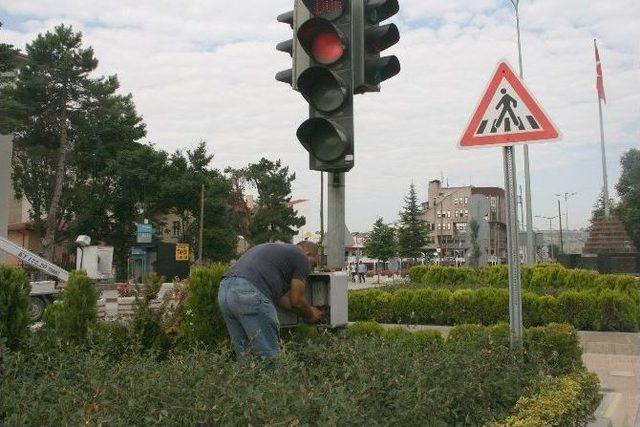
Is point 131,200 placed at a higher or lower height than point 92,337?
higher

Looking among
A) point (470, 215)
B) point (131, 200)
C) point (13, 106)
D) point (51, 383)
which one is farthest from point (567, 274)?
point (131, 200)

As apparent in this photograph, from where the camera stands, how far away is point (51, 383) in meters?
3.45

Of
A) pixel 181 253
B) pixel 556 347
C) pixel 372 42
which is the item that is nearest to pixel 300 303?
pixel 372 42

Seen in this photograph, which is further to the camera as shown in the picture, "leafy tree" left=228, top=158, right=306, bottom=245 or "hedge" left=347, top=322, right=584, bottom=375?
"leafy tree" left=228, top=158, right=306, bottom=245

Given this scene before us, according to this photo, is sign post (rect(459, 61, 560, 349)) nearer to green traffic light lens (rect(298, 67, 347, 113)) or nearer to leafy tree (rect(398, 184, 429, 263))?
green traffic light lens (rect(298, 67, 347, 113))

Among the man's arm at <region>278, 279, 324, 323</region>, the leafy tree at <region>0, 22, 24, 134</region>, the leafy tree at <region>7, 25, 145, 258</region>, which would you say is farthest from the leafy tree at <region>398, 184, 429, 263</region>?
the man's arm at <region>278, 279, 324, 323</region>

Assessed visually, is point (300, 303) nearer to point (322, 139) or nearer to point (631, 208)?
point (322, 139)

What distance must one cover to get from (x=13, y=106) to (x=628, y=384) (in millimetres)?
36485

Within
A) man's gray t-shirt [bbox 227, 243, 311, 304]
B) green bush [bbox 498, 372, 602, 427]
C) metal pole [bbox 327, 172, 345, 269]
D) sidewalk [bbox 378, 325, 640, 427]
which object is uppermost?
metal pole [bbox 327, 172, 345, 269]

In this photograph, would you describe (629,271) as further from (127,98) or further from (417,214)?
(417,214)

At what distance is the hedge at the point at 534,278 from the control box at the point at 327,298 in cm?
898

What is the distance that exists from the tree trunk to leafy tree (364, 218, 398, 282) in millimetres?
29559

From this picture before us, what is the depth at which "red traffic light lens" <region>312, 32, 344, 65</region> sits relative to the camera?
15.5 feet

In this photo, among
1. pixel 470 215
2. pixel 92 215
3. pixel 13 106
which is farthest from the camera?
pixel 92 215
